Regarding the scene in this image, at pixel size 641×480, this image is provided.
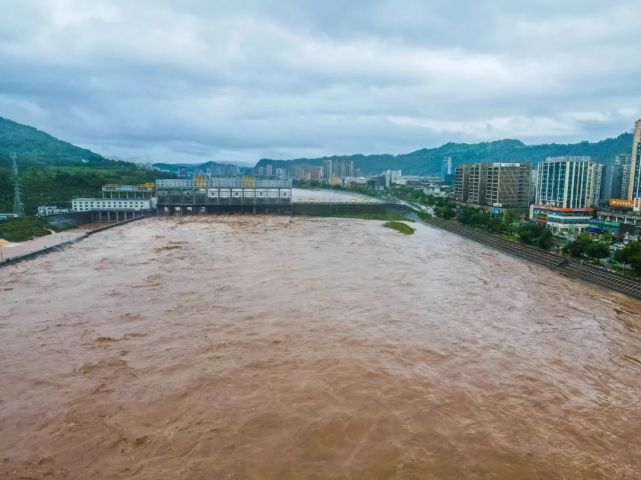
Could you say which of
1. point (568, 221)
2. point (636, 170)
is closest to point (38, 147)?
point (568, 221)

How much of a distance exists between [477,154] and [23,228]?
152 meters

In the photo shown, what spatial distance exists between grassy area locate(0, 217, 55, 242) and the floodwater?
28.3 feet

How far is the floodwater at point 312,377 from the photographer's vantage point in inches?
233

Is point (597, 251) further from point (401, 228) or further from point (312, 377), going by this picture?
point (312, 377)

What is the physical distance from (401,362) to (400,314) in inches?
118

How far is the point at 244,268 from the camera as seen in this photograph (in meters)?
16.8

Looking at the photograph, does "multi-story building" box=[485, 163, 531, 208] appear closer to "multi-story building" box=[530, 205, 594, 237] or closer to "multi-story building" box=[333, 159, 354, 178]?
"multi-story building" box=[530, 205, 594, 237]

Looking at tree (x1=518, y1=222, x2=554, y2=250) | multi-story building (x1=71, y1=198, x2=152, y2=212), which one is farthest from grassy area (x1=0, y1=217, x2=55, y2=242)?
tree (x1=518, y1=222, x2=554, y2=250)

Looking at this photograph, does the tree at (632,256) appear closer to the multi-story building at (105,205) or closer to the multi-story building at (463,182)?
the multi-story building at (463,182)

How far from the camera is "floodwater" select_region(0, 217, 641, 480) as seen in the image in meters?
5.93

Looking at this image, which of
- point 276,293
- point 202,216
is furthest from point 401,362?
point 202,216

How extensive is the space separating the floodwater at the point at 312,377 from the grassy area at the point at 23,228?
8.63m

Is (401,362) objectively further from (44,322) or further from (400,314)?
(44,322)

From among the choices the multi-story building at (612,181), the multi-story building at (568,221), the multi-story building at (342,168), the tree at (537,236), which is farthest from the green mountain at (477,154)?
the tree at (537,236)
